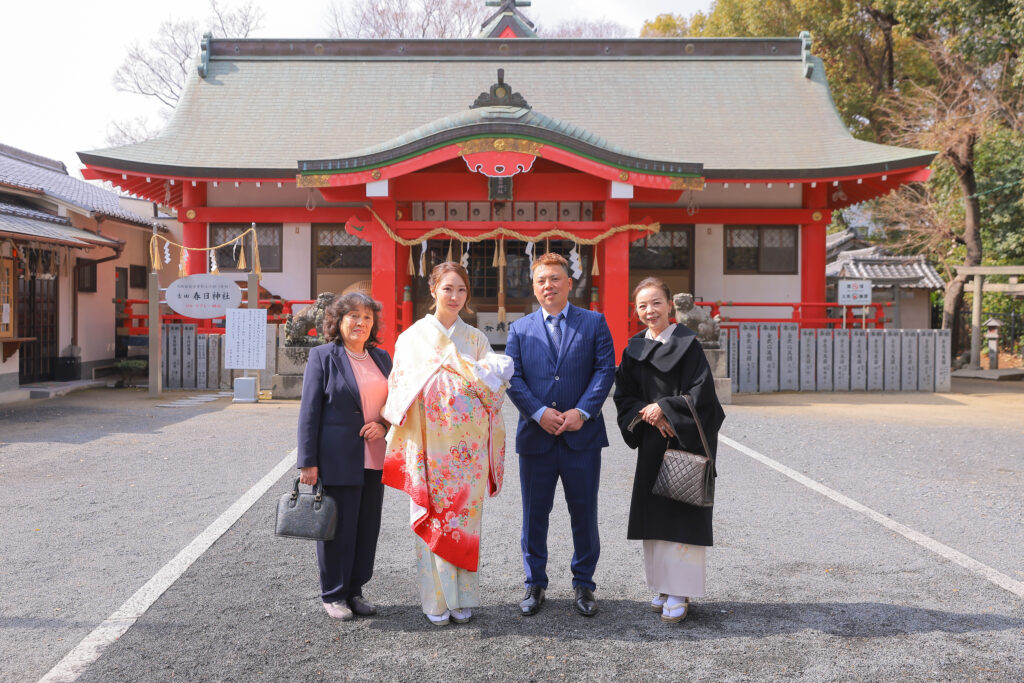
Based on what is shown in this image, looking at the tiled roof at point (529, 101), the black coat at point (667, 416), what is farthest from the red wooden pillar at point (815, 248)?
the black coat at point (667, 416)

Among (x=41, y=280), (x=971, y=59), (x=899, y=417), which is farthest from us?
(x=971, y=59)

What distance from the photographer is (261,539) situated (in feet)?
15.2

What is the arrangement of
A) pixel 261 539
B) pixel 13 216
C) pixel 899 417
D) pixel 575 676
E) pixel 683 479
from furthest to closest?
pixel 13 216 → pixel 899 417 → pixel 261 539 → pixel 683 479 → pixel 575 676

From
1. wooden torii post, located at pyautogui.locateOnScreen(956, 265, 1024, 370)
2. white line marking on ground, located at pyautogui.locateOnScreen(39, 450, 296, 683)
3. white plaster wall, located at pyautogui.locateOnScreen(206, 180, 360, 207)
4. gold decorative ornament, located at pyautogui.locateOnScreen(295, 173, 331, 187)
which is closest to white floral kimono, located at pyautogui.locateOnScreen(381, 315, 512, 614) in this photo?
white line marking on ground, located at pyautogui.locateOnScreen(39, 450, 296, 683)

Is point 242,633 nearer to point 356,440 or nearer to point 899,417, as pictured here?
point 356,440

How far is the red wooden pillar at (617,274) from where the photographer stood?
11.8 meters

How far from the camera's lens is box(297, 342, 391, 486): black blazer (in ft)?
11.3

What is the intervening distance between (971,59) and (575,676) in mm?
17149

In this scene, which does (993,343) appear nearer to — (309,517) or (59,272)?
(309,517)

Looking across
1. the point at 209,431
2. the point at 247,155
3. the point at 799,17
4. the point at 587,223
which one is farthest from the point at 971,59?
the point at 209,431

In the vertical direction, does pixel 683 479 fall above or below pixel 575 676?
above

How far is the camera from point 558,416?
358cm

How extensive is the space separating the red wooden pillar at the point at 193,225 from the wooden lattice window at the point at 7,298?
3015 mm

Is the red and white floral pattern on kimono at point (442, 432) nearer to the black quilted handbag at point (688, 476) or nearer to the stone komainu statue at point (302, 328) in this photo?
the black quilted handbag at point (688, 476)
